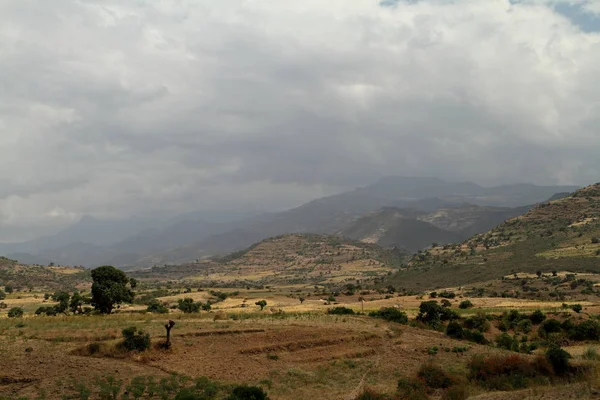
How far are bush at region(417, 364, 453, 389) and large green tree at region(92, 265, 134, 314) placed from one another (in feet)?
148

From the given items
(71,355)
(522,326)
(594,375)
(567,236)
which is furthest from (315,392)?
(567,236)

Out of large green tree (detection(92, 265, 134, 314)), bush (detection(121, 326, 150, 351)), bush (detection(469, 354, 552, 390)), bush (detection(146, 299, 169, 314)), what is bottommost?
bush (detection(469, 354, 552, 390))

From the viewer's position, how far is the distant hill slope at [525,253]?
132250 millimetres

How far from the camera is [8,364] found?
1249 inches

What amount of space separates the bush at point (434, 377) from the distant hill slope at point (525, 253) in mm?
108444

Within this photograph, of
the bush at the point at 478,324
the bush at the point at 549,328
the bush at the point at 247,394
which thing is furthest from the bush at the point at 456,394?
the bush at the point at 549,328

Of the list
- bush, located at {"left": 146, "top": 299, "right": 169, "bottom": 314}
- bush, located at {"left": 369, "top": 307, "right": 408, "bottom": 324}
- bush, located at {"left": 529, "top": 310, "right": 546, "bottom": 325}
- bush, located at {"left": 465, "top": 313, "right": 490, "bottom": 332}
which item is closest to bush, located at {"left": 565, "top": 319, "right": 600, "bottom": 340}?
bush, located at {"left": 529, "top": 310, "right": 546, "bottom": 325}

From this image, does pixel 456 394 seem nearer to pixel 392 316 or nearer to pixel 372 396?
pixel 372 396

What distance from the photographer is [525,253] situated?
490 feet

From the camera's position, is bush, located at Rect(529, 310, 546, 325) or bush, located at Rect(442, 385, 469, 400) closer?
bush, located at Rect(442, 385, 469, 400)

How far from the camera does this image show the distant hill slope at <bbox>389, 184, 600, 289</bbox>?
13225 centimetres

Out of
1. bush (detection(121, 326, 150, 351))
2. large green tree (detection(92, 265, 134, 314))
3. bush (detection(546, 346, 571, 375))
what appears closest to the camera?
bush (detection(546, 346, 571, 375))

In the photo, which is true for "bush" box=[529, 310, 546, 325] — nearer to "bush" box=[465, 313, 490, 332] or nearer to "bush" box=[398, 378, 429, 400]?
"bush" box=[465, 313, 490, 332]

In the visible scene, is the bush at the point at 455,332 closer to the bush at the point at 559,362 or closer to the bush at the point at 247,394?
the bush at the point at 559,362
